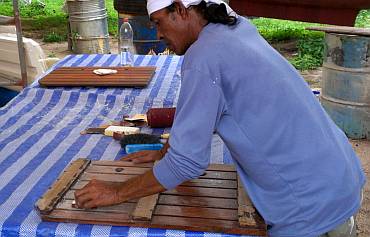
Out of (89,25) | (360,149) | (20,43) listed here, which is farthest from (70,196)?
(89,25)

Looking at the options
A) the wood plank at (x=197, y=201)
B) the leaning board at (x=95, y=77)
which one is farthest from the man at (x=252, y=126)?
the leaning board at (x=95, y=77)

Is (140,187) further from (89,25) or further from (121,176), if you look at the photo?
(89,25)

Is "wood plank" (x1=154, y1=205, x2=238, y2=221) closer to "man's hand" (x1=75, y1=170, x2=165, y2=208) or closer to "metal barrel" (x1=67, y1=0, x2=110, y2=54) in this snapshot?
"man's hand" (x1=75, y1=170, x2=165, y2=208)

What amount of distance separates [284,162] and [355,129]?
11.5 feet

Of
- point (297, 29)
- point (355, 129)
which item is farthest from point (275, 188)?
point (297, 29)

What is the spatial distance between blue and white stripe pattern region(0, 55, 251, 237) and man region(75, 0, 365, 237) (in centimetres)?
21

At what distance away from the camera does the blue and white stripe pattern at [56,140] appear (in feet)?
4.90

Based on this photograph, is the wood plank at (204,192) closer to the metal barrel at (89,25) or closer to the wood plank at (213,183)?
the wood plank at (213,183)

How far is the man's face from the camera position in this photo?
141 centimetres

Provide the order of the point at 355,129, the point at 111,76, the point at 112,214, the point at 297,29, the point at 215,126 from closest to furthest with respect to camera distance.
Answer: the point at 215,126 < the point at 112,214 < the point at 111,76 < the point at 355,129 < the point at 297,29

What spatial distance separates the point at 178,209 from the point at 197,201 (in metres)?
0.08

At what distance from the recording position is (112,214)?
1.49 meters

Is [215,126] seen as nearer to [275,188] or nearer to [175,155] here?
[175,155]

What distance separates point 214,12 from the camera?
1412 mm
